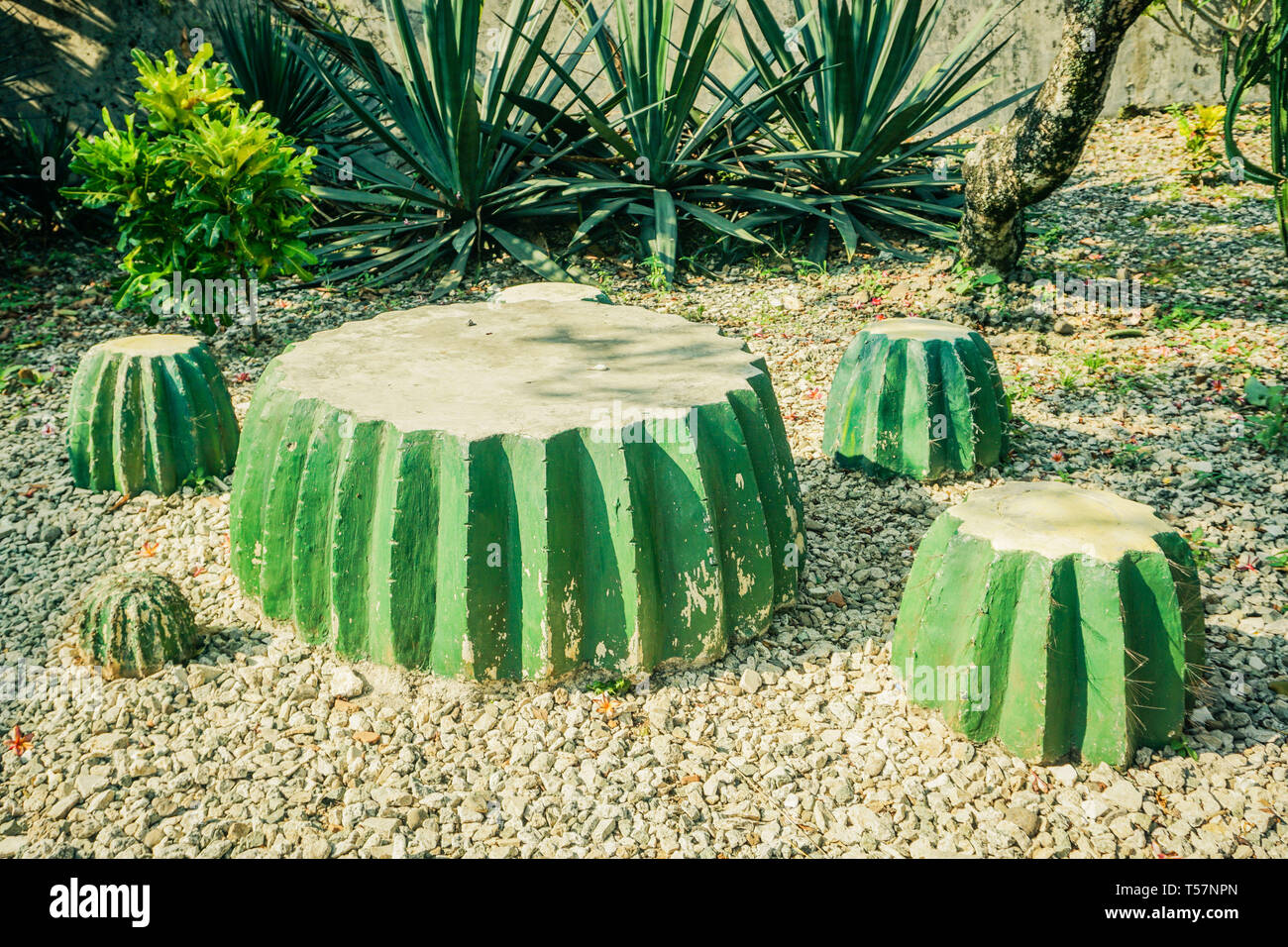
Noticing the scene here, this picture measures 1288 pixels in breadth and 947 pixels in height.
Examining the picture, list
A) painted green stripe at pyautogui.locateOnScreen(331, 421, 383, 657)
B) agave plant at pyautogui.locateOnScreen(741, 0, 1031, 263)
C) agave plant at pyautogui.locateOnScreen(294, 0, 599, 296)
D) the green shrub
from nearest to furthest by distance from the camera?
painted green stripe at pyautogui.locateOnScreen(331, 421, 383, 657) → the green shrub → agave plant at pyautogui.locateOnScreen(294, 0, 599, 296) → agave plant at pyautogui.locateOnScreen(741, 0, 1031, 263)

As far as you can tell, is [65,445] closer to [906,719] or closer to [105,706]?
[105,706]

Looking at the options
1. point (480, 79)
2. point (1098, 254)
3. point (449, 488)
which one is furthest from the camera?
point (480, 79)

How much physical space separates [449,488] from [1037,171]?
3103 mm

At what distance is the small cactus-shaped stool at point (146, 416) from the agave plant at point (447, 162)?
1600 millimetres

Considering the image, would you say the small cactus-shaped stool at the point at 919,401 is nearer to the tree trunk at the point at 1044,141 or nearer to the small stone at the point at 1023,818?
the tree trunk at the point at 1044,141

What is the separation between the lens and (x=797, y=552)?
113 inches

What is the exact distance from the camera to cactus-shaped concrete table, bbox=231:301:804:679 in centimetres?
241

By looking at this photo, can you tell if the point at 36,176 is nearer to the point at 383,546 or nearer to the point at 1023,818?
the point at 383,546

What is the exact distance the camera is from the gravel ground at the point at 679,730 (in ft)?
6.96

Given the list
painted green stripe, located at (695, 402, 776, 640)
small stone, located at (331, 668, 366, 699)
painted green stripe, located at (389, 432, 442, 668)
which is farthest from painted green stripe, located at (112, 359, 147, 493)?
painted green stripe, located at (695, 402, 776, 640)

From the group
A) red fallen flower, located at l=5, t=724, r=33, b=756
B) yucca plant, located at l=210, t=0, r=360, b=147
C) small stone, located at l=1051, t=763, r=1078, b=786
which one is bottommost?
small stone, located at l=1051, t=763, r=1078, b=786

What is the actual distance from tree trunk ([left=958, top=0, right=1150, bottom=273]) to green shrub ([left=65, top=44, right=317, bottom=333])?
2.92 m

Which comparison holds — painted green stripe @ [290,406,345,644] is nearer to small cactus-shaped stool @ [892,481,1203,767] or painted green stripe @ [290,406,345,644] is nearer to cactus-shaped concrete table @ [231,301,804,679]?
cactus-shaped concrete table @ [231,301,804,679]

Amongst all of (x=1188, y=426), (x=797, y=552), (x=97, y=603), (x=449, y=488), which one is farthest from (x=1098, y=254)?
(x=97, y=603)
